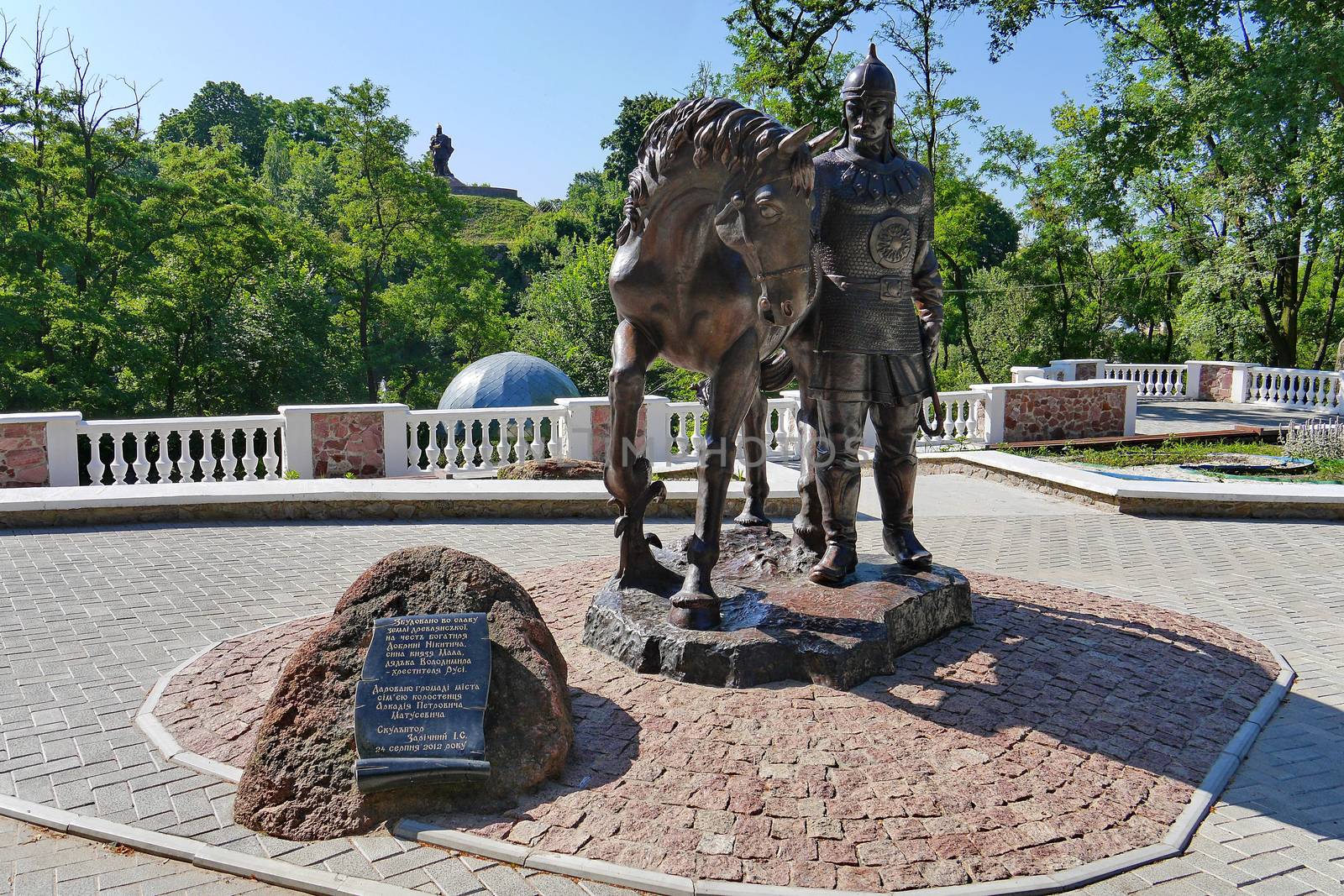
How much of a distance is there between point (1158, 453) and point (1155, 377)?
38.6 feet

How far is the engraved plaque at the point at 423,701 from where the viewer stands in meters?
3.53

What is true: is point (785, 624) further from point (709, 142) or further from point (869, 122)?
point (869, 122)

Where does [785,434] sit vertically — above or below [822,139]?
below

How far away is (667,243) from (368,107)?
27508mm

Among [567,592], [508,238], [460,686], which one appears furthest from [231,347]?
[508,238]

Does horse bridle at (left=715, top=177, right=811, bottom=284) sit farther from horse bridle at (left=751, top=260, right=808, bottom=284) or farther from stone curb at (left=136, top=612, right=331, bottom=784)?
stone curb at (left=136, top=612, right=331, bottom=784)

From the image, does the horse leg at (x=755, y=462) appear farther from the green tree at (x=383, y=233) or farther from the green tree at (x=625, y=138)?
the green tree at (x=625, y=138)

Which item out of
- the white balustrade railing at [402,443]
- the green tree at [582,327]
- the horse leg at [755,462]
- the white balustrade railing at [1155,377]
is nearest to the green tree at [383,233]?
the green tree at [582,327]

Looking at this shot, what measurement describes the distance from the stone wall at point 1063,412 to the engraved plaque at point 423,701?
14132 millimetres

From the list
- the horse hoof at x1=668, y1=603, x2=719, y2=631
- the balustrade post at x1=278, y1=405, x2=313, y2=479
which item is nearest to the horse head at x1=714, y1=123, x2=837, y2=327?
the horse hoof at x1=668, y1=603, x2=719, y2=631

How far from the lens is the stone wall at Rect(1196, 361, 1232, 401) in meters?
24.2

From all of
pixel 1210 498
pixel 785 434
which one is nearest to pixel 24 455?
pixel 785 434

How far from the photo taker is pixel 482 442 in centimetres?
1320

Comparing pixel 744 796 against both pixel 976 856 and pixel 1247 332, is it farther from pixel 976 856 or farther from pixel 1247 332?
pixel 1247 332
